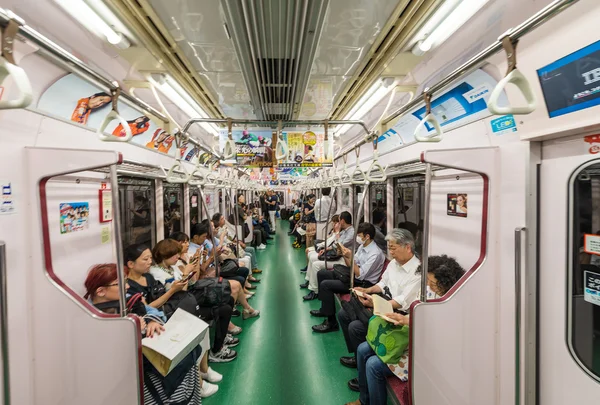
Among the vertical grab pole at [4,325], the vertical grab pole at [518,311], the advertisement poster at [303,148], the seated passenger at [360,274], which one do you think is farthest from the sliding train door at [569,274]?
the advertisement poster at [303,148]

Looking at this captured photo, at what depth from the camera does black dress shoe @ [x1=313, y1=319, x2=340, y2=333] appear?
15.1ft

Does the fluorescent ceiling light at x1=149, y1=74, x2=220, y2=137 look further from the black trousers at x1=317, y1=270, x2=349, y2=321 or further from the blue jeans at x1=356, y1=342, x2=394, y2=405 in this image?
Result: the blue jeans at x1=356, y1=342, x2=394, y2=405

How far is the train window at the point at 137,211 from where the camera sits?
152 inches

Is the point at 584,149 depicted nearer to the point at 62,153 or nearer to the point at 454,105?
the point at 454,105

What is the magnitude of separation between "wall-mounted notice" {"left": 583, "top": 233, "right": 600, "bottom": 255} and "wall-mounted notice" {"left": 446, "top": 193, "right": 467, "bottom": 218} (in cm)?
125

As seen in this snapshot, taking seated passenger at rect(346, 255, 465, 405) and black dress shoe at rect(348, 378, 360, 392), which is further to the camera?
black dress shoe at rect(348, 378, 360, 392)

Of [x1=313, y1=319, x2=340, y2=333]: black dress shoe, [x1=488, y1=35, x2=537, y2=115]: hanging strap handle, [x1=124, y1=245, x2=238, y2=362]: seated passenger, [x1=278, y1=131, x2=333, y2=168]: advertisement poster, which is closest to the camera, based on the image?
[x1=488, y1=35, x2=537, y2=115]: hanging strap handle

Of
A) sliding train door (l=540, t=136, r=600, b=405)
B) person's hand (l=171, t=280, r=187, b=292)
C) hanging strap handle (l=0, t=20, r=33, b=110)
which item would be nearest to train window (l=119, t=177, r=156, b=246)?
person's hand (l=171, t=280, r=187, b=292)

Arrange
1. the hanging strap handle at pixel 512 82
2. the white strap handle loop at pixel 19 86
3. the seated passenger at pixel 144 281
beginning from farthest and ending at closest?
the seated passenger at pixel 144 281 < the hanging strap handle at pixel 512 82 < the white strap handle loop at pixel 19 86

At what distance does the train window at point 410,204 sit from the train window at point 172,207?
13.0 ft

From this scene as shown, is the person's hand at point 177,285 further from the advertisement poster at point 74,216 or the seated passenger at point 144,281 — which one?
the advertisement poster at point 74,216

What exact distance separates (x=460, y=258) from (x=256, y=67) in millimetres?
2903

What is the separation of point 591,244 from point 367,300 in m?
2.06

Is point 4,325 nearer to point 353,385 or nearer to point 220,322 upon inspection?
point 220,322
